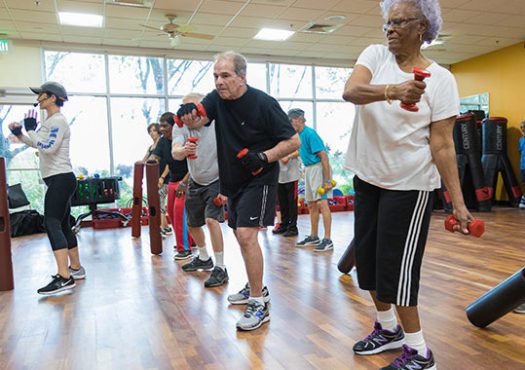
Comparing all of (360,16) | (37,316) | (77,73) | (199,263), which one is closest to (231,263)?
(199,263)

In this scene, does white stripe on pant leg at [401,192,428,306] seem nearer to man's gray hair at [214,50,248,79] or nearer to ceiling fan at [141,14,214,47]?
man's gray hair at [214,50,248,79]

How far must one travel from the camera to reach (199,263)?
387 cm

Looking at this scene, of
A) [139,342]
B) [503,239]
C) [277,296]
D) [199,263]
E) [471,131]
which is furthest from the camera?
[471,131]

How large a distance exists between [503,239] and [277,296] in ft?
11.1

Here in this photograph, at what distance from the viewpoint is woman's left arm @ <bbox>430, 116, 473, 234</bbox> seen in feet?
5.51

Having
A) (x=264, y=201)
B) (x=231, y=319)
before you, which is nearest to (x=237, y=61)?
(x=264, y=201)

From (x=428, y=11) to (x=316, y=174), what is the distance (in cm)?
322

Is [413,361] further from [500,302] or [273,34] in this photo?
[273,34]

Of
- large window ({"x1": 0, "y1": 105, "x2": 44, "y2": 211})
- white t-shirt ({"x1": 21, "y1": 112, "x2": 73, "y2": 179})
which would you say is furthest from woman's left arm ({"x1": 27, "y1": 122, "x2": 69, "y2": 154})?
large window ({"x1": 0, "y1": 105, "x2": 44, "y2": 211})

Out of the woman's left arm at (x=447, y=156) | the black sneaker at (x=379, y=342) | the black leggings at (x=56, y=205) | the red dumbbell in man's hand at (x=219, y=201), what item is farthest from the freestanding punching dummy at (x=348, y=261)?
the black leggings at (x=56, y=205)

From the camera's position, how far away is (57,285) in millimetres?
3264

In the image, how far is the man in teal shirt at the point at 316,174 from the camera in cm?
473

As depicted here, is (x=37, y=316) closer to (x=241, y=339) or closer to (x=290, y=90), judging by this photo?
(x=241, y=339)

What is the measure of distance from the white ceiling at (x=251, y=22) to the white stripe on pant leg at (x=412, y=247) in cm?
542
